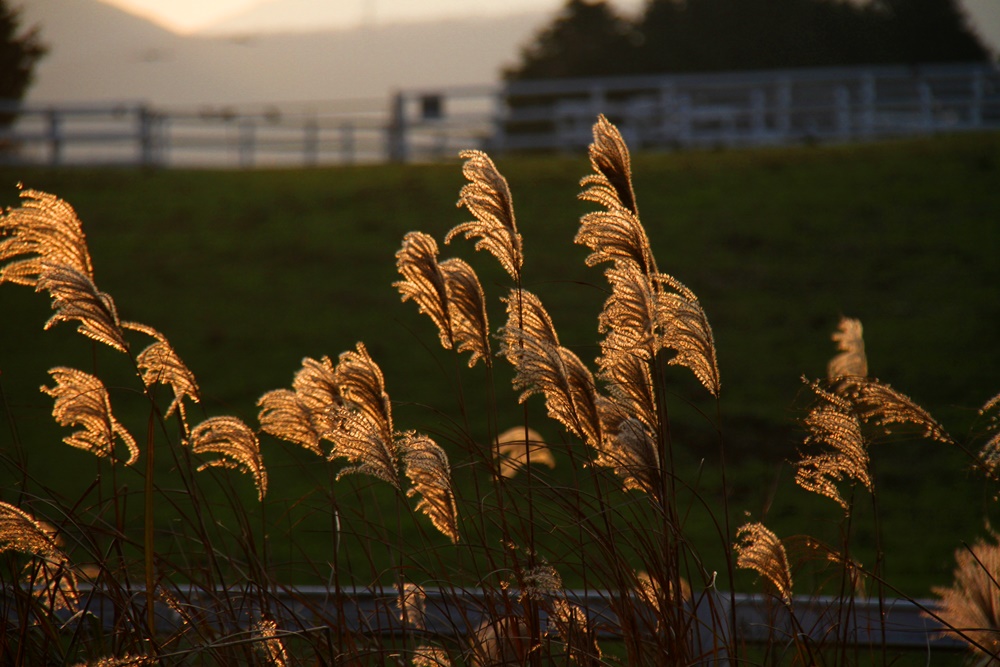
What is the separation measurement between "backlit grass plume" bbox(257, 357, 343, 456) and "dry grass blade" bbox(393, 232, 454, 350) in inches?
12.3

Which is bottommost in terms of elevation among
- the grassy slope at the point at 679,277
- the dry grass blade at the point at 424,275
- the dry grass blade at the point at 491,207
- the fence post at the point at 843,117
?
the grassy slope at the point at 679,277

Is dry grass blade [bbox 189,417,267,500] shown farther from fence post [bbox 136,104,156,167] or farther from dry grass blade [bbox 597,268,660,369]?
fence post [bbox 136,104,156,167]

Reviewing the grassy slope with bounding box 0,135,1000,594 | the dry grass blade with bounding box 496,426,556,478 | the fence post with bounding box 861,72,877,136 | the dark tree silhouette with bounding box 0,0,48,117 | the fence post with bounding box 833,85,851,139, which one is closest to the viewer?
the dry grass blade with bounding box 496,426,556,478

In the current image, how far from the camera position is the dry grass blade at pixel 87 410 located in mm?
2551

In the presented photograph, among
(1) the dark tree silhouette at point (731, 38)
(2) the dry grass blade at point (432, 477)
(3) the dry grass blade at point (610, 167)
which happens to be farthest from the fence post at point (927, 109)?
(2) the dry grass blade at point (432, 477)

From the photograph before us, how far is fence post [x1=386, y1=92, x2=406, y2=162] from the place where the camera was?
64.5ft

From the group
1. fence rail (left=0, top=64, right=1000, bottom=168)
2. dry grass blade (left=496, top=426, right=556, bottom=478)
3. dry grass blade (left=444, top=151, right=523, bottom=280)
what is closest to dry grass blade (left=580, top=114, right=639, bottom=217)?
dry grass blade (left=444, top=151, right=523, bottom=280)

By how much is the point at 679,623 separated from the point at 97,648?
1.53 m

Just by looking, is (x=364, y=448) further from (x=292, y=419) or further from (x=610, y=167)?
(x=610, y=167)

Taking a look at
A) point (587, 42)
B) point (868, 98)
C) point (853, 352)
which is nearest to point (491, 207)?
point (853, 352)

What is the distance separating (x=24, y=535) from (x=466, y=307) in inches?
45.7

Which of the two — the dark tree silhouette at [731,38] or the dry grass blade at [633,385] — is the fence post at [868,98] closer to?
the dark tree silhouette at [731,38]

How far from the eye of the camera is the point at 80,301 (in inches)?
88.4

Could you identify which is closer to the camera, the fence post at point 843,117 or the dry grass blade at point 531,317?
the dry grass blade at point 531,317
